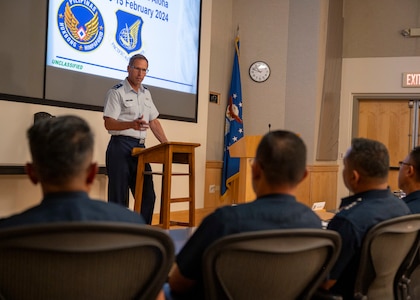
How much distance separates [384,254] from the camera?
5.48ft

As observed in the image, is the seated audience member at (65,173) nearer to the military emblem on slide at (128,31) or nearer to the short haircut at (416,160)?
the short haircut at (416,160)

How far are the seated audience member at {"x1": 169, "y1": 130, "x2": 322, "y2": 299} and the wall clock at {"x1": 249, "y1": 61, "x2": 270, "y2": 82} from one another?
616cm

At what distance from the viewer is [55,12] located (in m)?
4.16

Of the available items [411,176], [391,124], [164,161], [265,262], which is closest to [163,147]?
[164,161]

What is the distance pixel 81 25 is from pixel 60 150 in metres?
3.46

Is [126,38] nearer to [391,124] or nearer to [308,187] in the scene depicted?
[308,187]

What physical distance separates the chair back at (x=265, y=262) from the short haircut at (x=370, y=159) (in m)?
0.58

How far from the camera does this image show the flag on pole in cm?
715

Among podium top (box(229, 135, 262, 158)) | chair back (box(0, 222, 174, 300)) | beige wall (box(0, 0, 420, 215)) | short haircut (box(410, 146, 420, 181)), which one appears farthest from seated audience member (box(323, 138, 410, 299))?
beige wall (box(0, 0, 420, 215))

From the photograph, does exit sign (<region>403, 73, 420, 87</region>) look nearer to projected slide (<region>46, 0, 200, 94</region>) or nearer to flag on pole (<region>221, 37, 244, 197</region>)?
flag on pole (<region>221, 37, 244, 197</region>)

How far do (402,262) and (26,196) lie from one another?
307 cm

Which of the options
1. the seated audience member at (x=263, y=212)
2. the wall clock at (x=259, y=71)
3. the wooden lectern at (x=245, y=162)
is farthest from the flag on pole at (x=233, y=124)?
the seated audience member at (x=263, y=212)

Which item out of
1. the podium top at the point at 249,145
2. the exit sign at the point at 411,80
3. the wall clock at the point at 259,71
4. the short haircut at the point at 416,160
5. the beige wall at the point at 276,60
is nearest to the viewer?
the short haircut at the point at 416,160

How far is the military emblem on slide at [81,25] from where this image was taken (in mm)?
4238
